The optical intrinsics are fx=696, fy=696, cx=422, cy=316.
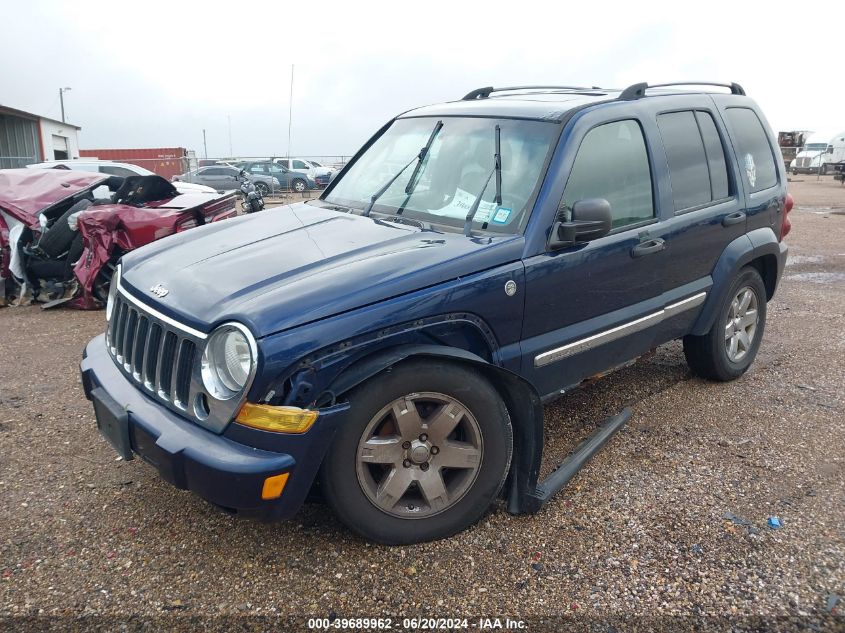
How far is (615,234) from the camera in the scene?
361cm

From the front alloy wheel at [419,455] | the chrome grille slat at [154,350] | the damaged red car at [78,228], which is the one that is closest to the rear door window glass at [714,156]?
the front alloy wheel at [419,455]

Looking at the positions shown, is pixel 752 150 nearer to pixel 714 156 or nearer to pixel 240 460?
pixel 714 156

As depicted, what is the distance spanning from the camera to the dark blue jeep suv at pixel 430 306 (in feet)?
8.48

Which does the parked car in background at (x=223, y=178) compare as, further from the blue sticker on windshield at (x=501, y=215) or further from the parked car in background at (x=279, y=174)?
the blue sticker on windshield at (x=501, y=215)

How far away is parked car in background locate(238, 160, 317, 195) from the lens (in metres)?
28.8

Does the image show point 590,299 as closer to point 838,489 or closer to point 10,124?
point 838,489

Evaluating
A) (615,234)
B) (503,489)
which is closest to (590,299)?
(615,234)

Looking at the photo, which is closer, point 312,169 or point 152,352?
point 152,352

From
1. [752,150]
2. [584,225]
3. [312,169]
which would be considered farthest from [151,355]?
[312,169]

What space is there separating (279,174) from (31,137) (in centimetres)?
1858

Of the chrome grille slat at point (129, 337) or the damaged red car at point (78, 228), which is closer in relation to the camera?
the chrome grille slat at point (129, 337)

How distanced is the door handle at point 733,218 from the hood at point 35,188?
6859mm

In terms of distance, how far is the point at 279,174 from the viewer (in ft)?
95.6

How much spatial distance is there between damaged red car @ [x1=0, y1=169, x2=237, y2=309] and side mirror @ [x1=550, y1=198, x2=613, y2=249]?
497 cm
